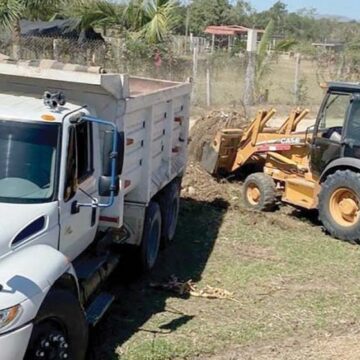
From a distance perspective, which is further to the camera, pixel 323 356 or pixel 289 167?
pixel 289 167

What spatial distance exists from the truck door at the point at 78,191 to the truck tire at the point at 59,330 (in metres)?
0.62

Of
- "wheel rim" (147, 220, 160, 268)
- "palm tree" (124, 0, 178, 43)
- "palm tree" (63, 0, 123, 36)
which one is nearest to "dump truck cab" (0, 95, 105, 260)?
"wheel rim" (147, 220, 160, 268)

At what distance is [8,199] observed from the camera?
4.86m

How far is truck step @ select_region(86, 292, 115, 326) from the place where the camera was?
5512 mm

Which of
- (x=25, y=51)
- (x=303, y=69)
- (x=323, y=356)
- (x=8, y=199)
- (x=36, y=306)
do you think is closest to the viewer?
(x=36, y=306)

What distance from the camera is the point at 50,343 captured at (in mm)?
4547

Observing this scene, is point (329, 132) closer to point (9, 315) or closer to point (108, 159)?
point (108, 159)

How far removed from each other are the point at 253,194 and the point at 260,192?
0.29m

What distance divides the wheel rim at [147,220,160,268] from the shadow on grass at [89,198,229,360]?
146mm

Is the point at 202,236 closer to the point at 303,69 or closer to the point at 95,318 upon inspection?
the point at 95,318

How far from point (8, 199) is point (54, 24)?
21503mm

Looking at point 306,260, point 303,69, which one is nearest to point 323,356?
point 306,260

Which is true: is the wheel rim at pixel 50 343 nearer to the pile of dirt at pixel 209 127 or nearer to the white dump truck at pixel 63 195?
the white dump truck at pixel 63 195

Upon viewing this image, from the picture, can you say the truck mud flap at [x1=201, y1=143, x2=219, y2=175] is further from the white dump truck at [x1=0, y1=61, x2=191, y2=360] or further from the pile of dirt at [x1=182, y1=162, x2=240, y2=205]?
the white dump truck at [x1=0, y1=61, x2=191, y2=360]
